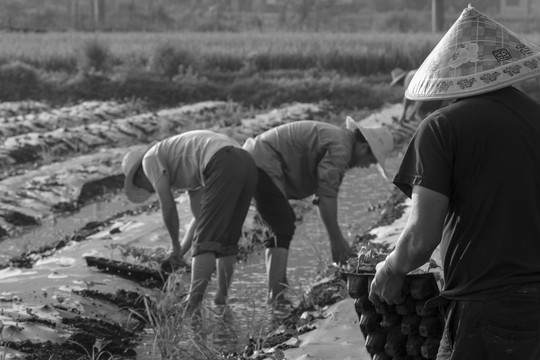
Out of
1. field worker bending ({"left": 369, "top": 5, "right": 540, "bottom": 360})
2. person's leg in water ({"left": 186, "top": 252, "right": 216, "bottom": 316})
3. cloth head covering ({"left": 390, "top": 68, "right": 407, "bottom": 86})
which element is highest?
field worker bending ({"left": 369, "top": 5, "right": 540, "bottom": 360})

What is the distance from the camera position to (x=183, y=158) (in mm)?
5746

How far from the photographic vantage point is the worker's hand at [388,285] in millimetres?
2918

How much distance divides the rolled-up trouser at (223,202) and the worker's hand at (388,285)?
2.55 metres

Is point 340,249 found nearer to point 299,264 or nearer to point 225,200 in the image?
point 225,200

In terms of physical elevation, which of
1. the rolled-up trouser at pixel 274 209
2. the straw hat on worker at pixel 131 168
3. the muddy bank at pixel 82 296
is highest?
the straw hat on worker at pixel 131 168

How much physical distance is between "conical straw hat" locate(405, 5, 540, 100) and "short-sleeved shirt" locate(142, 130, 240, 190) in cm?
280

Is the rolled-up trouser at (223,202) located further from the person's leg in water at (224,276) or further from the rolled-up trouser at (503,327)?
the rolled-up trouser at (503,327)

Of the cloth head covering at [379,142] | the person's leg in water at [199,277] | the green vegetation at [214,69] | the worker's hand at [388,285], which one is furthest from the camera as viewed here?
the green vegetation at [214,69]

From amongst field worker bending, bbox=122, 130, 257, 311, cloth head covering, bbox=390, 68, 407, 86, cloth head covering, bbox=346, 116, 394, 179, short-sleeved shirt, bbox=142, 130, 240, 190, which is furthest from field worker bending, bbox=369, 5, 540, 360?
cloth head covering, bbox=390, 68, 407, 86

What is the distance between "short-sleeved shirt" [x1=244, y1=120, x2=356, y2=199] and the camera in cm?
581

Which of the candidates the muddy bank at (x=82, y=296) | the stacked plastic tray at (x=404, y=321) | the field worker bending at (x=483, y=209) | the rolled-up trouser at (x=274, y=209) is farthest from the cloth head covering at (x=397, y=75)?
the field worker bending at (x=483, y=209)

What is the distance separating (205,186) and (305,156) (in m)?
0.71

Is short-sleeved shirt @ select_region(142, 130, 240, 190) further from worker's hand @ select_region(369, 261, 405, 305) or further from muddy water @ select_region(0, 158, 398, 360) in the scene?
worker's hand @ select_region(369, 261, 405, 305)

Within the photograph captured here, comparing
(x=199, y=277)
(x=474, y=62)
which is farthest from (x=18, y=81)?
(x=474, y=62)
